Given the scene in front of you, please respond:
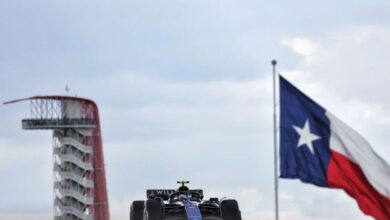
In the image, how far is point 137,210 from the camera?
32.1 meters

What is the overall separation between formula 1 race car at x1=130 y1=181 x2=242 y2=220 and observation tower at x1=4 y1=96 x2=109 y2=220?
101450mm

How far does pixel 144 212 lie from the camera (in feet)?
104

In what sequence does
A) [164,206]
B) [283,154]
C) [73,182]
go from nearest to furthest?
[283,154] → [164,206] → [73,182]

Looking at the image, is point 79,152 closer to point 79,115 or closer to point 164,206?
point 79,115

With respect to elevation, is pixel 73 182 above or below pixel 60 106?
below

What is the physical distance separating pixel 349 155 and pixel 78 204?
11766cm

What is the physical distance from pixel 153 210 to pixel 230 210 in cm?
234

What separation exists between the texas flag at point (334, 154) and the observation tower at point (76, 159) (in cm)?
11404

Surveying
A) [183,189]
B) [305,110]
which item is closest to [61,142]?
[183,189]

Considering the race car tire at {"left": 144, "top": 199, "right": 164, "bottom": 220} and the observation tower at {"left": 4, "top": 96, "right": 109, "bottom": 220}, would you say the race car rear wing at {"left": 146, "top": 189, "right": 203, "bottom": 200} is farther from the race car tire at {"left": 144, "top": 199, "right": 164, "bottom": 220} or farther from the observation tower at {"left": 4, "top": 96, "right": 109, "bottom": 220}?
the observation tower at {"left": 4, "top": 96, "right": 109, "bottom": 220}

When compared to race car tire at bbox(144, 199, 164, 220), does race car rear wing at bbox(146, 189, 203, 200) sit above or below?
above

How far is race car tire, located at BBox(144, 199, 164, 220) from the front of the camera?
30.9 m

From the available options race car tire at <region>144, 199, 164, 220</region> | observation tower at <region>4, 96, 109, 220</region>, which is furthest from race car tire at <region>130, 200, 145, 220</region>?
observation tower at <region>4, 96, 109, 220</region>

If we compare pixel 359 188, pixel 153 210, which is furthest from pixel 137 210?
pixel 359 188
